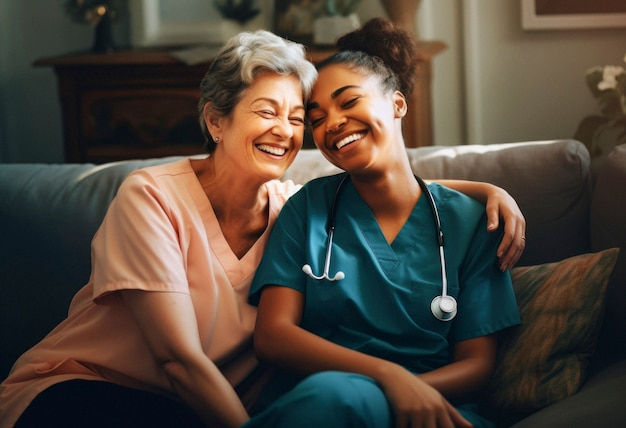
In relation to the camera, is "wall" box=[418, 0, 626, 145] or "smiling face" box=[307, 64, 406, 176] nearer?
"smiling face" box=[307, 64, 406, 176]

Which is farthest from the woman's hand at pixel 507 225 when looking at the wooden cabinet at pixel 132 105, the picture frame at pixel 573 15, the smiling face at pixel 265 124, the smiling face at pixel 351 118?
the picture frame at pixel 573 15

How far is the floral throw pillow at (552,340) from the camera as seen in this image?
5.24ft

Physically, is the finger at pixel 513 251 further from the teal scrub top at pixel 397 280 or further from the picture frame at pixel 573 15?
the picture frame at pixel 573 15

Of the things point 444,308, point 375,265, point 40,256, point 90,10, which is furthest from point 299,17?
point 444,308

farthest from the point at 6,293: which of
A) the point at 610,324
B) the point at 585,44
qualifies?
the point at 585,44

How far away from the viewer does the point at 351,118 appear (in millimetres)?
1656

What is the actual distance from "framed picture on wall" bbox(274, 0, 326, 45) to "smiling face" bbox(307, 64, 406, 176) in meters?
1.71

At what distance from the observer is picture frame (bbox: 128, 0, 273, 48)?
11.6 feet

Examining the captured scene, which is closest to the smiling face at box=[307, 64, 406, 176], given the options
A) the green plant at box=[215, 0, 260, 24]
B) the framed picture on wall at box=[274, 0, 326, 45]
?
the framed picture on wall at box=[274, 0, 326, 45]

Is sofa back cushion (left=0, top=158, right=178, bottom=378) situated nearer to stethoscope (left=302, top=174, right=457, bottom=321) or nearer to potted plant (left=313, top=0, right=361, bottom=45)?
stethoscope (left=302, top=174, right=457, bottom=321)

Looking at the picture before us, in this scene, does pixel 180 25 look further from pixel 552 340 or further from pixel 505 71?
pixel 552 340

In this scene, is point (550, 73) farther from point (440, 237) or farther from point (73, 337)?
point (73, 337)

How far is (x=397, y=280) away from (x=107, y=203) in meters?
0.77

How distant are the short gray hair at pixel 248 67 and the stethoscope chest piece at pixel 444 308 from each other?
18.9 inches
